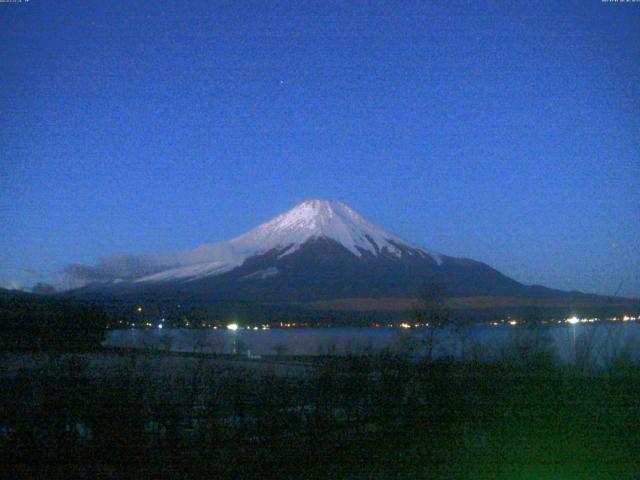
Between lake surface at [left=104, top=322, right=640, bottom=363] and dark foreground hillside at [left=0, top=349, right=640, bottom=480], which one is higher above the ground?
lake surface at [left=104, top=322, right=640, bottom=363]

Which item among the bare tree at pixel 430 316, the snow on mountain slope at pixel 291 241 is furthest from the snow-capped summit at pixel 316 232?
the bare tree at pixel 430 316

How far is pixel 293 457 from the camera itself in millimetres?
7309

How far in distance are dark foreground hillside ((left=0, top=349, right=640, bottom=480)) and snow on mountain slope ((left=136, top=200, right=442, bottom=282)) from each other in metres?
12.6

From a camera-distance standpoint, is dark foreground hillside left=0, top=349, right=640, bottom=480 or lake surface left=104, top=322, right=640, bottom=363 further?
lake surface left=104, top=322, right=640, bottom=363

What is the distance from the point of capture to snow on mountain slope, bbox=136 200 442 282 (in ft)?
91.0

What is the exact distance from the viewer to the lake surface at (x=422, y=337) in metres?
10.1

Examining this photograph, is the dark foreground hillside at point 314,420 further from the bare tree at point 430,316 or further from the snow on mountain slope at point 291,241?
the snow on mountain slope at point 291,241

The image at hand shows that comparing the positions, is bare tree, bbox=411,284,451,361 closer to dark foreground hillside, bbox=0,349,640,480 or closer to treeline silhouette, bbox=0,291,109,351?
dark foreground hillside, bbox=0,349,640,480

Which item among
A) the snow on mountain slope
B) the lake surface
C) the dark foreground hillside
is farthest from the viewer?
the snow on mountain slope

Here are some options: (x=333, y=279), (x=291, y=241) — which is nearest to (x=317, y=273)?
(x=333, y=279)

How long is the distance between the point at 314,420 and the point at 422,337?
3.27m

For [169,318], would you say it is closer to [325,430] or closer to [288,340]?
[288,340]

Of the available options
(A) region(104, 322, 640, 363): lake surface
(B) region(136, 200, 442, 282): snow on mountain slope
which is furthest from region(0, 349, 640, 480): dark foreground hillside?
(B) region(136, 200, 442, 282): snow on mountain slope

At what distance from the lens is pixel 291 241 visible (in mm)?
37406
